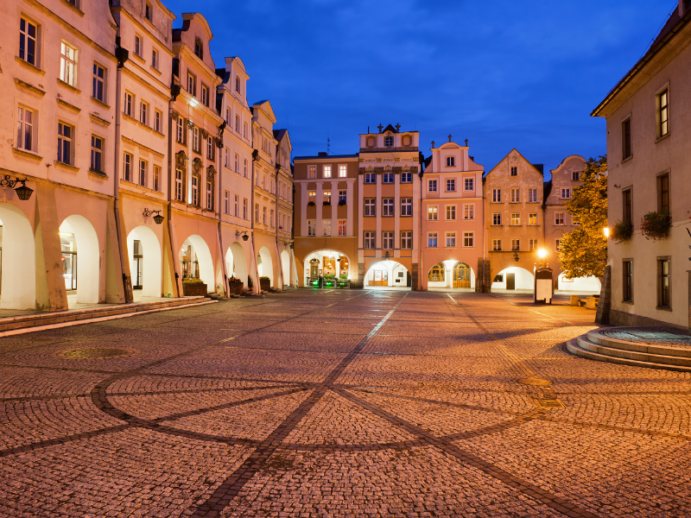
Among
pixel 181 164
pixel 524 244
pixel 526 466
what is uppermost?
pixel 181 164

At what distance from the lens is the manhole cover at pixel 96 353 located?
32.0 ft

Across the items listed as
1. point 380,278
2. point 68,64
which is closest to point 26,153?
point 68,64

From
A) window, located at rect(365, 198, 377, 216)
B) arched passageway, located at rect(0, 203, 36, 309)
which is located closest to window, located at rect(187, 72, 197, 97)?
arched passageway, located at rect(0, 203, 36, 309)

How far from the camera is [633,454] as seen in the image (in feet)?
16.2

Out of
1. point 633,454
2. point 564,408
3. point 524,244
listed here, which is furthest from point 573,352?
point 524,244

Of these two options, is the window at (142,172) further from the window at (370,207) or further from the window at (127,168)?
the window at (370,207)

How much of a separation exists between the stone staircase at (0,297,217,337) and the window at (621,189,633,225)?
18.6 meters

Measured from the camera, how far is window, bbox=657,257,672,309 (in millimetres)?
14242

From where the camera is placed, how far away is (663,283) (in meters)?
14.6

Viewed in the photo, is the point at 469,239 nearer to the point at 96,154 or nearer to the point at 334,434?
the point at 96,154

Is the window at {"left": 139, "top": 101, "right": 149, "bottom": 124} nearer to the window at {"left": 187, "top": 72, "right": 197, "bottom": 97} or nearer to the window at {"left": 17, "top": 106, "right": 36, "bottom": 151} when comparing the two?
the window at {"left": 187, "top": 72, "right": 197, "bottom": 97}

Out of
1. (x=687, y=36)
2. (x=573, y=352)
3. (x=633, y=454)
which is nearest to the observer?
(x=633, y=454)

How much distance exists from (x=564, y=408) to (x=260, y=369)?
5150mm

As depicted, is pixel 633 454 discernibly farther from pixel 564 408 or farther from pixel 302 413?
pixel 302 413
